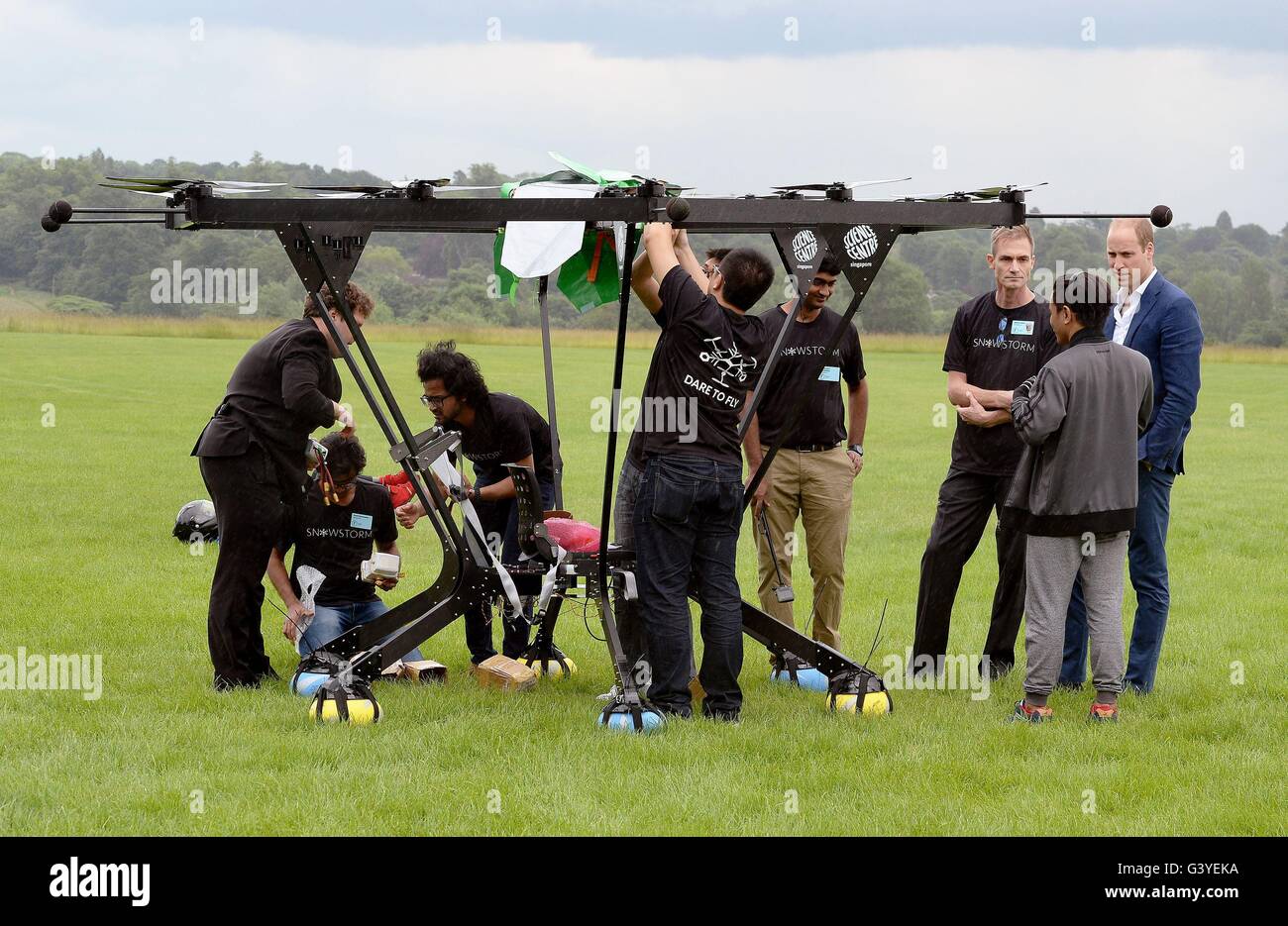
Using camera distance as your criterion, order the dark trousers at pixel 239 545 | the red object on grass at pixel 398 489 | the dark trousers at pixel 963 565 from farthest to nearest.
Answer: the red object on grass at pixel 398 489 < the dark trousers at pixel 963 565 < the dark trousers at pixel 239 545

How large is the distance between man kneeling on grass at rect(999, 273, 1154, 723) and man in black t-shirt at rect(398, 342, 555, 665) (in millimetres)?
2422

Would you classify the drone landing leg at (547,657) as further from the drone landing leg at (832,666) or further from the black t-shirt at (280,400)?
the black t-shirt at (280,400)

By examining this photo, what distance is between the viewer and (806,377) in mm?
7367

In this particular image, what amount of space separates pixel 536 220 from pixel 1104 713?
11.4ft

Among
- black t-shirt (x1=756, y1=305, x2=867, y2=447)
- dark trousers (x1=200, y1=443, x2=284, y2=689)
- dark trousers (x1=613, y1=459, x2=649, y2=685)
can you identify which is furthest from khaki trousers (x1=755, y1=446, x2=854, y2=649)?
dark trousers (x1=200, y1=443, x2=284, y2=689)

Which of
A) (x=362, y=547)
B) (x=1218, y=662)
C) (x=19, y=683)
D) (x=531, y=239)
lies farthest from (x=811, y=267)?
(x=19, y=683)

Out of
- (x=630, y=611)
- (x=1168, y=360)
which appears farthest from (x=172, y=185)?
(x=1168, y=360)

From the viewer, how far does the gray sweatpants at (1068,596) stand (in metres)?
6.47

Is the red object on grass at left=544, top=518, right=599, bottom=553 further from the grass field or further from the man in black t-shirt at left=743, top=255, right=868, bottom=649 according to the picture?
the man in black t-shirt at left=743, top=255, right=868, bottom=649

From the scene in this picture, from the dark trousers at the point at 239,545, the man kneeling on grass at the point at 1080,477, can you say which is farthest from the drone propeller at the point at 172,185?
the man kneeling on grass at the point at 1080,477

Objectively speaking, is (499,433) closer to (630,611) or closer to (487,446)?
(487,446)

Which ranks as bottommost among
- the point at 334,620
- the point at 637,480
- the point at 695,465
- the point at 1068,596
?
the point at 334,620

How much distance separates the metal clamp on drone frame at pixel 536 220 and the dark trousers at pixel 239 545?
0.48 meters

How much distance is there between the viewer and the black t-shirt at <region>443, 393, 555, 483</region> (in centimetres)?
735
